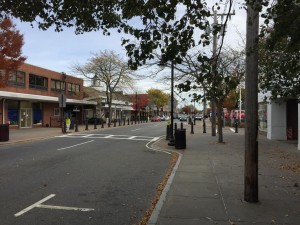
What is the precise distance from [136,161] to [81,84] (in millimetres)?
42356

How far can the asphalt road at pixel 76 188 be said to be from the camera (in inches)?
264

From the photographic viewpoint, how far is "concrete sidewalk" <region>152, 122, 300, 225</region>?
636cm

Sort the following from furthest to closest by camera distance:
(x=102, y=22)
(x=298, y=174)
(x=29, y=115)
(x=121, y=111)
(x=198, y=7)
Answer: (x=121, y=111) < (x=29, y=115) < (x=298, y=174) < (x=102, y=22) < (x=198, y=7)

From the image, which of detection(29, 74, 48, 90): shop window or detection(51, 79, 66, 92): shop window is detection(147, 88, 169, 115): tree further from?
detection(29, 74, 48, 90): shop window

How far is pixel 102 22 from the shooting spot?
25.7ft

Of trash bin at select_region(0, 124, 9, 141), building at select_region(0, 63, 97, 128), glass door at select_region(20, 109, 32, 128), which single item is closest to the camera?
trash bin at select_region(0, 124, 9, 141)

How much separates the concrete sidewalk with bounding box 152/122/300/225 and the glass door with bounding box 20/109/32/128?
29746 mm

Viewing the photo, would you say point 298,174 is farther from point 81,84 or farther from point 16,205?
point 81,84

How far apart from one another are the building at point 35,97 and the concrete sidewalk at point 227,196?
2165 centimetres

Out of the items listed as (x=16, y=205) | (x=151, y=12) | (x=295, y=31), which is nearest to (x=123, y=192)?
(x=16, y=205)

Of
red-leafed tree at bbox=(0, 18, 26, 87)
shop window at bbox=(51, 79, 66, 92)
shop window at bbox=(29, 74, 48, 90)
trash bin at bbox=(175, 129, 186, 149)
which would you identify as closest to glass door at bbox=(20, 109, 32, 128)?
shop window at bbox=(29, 74, 48, 90)

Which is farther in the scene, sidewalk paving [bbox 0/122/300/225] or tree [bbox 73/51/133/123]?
tree [bbox 73/51/133/123]

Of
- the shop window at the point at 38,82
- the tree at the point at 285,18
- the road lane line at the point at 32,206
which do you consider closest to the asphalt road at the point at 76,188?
the road lane line at the point at 32,206

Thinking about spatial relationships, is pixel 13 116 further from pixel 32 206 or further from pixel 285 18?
pixel 285 18
